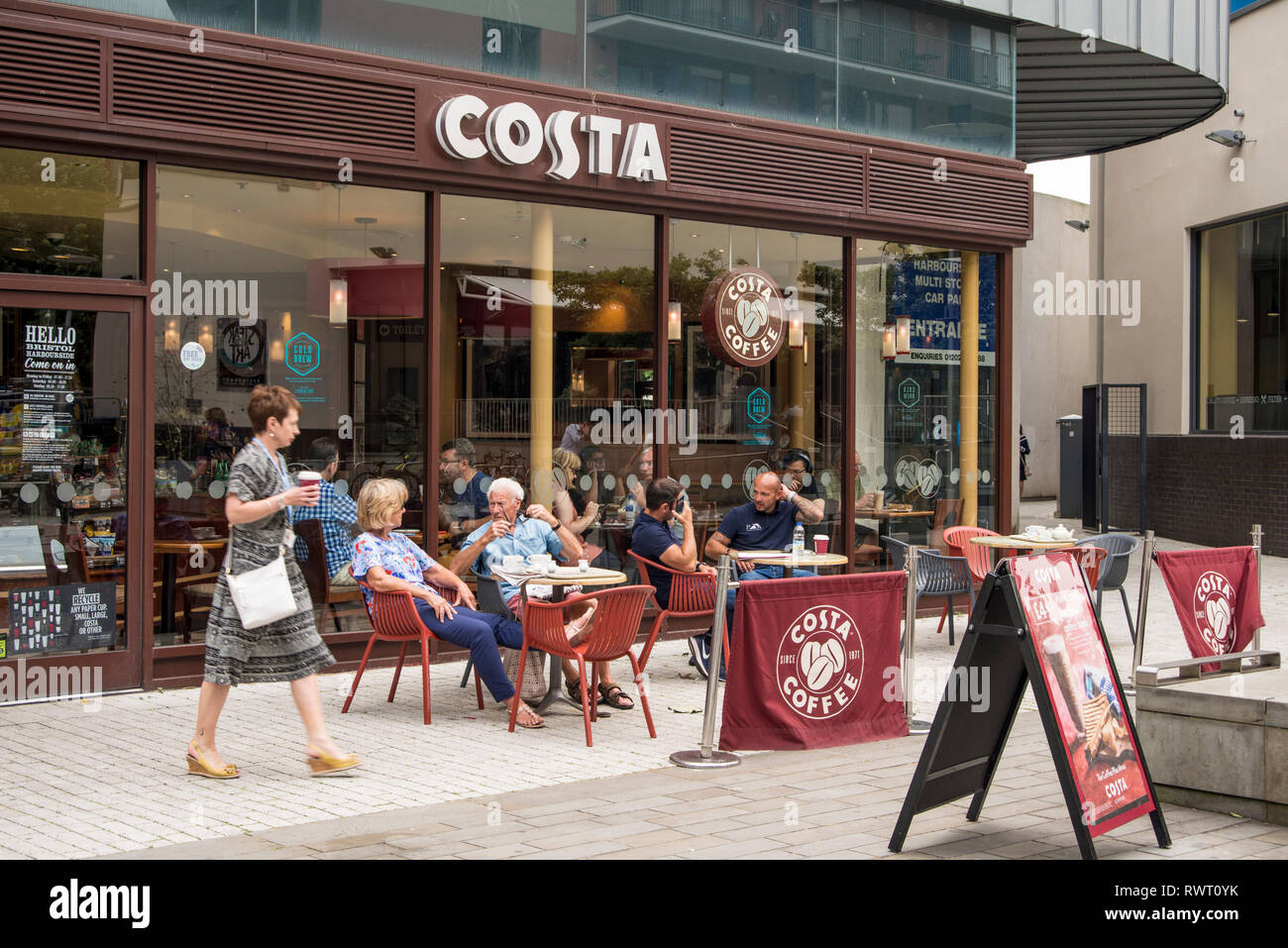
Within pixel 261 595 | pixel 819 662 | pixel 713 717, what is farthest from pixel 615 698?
pixel 261 595

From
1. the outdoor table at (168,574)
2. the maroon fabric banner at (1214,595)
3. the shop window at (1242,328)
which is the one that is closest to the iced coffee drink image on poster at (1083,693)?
the maroon fabric banner at (1214,595)

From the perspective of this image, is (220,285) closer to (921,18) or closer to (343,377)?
(343,377)

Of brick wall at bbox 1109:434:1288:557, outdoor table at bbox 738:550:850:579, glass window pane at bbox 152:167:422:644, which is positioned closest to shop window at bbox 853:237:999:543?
outdoor table at bbox 738:550:850:579

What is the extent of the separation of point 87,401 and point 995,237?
8836 mm

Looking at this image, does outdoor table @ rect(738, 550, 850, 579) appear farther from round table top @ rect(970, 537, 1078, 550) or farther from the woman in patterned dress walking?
the woman in patterned dress walking

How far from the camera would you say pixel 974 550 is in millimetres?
11422

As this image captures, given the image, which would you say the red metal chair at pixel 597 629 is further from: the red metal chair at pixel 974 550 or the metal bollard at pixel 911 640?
the red metal chair at pixel 974 550

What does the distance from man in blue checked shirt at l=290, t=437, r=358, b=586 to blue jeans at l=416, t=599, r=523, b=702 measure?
69.3 inches

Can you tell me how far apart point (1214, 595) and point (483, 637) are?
15.8 ft

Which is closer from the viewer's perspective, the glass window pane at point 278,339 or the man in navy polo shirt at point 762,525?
the glass window pane at point 278,339

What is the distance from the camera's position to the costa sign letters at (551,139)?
9.73 m

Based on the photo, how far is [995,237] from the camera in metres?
13.3

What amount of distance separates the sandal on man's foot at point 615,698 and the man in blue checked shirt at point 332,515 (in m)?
2.21

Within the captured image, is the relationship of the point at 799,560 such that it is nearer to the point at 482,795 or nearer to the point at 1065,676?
the point at 482,795
